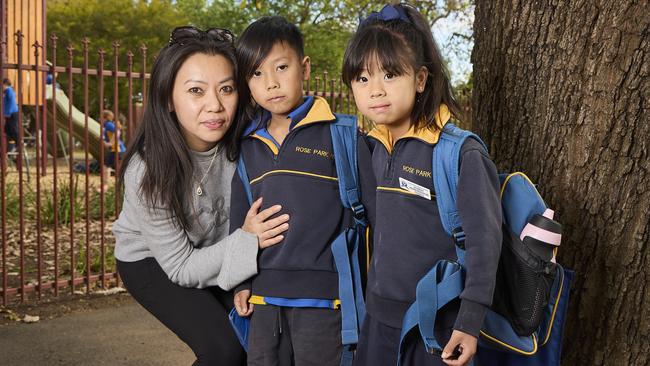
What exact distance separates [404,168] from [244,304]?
2.90 feet

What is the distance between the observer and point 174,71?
2.87 meters

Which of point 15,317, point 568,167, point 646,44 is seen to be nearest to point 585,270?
point 568,167

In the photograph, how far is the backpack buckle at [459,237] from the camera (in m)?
2.16

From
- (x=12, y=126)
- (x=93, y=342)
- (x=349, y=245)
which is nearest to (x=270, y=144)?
(x=349, y=245)

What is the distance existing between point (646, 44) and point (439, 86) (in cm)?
74

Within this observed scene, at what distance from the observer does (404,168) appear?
2.32 metres

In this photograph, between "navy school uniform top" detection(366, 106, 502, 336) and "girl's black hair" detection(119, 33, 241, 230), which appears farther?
"girl's black hair" detection(119, 33, 241, 230)

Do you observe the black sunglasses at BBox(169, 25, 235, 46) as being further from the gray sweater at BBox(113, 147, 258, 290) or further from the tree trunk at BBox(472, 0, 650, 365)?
the tree trunk at BBox(472, 0, 650, 365)

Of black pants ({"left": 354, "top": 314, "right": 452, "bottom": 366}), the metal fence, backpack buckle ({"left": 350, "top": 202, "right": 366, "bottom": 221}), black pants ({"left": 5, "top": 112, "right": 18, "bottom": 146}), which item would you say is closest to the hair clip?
backpack buckle ({"left": 350, "top": 202, "right": 366, "bottom": 221})

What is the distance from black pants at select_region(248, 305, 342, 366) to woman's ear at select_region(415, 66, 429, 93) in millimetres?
889

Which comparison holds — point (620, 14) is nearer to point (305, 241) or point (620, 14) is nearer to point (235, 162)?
point (305, 241)

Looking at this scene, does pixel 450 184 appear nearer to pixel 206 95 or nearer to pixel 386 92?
pixel 386 92

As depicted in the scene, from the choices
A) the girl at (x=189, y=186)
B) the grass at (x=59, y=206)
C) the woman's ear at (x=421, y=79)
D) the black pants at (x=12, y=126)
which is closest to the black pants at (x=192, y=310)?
the girl at (x=189, y=186)

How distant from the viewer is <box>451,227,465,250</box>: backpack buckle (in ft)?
7.09
